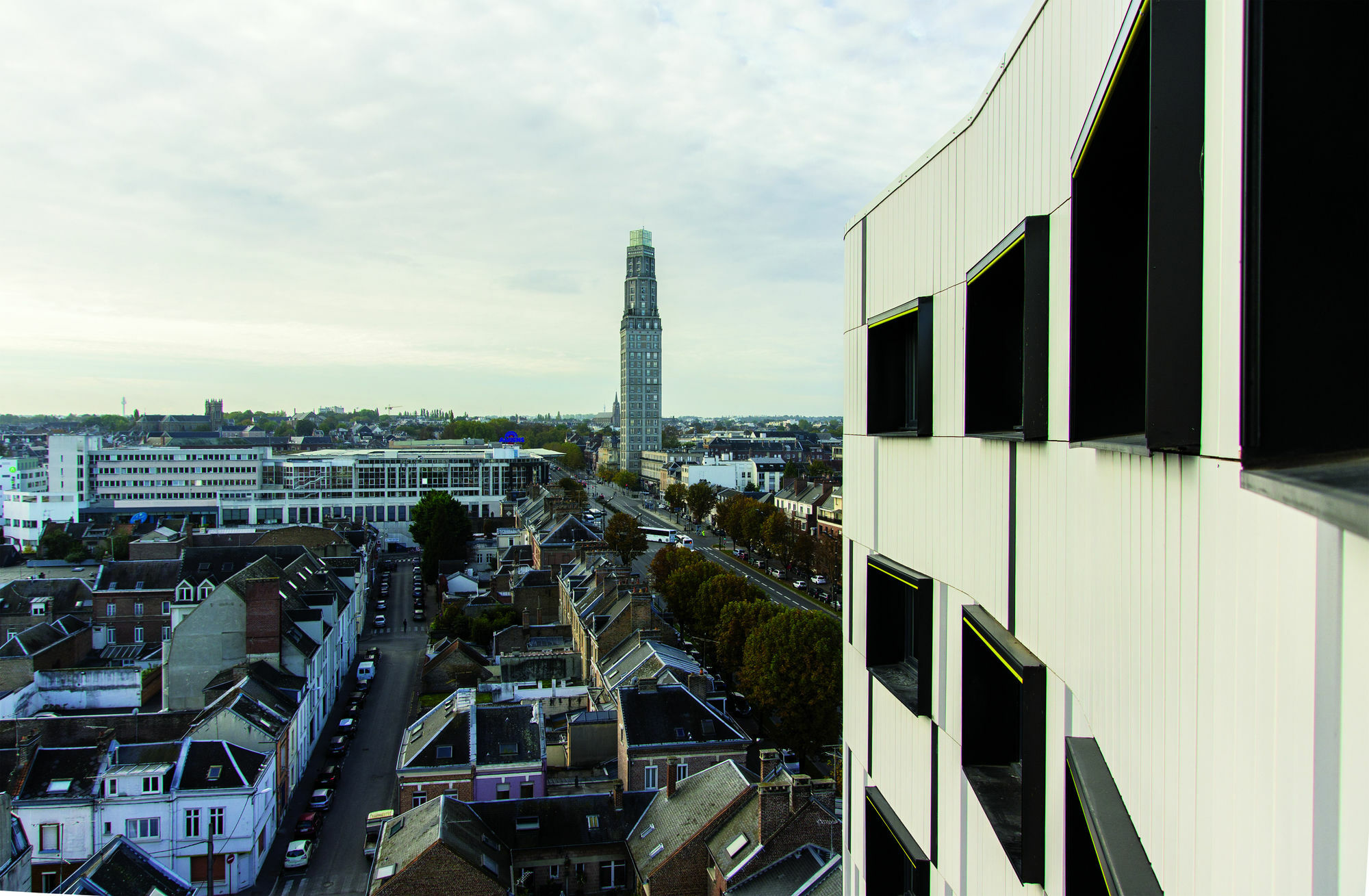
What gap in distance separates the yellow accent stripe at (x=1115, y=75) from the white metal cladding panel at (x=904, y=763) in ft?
15.2

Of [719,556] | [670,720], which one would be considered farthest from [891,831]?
[719,556]

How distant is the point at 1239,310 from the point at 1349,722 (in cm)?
111

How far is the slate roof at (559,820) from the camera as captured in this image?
23016 millimetres

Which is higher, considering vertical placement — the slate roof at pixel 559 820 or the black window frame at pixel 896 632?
the black window frame at pixel 896 632

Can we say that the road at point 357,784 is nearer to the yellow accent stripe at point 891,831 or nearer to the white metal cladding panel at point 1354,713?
the yellow accent stripe at point 891,831

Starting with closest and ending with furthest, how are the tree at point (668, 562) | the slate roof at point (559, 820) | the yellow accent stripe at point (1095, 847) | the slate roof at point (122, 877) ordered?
the yellow accent stripe at point (1095, 847)
the slate roof at point (122, 877)
the slate roof at point (559, 820)
the tree at point (668, 562)

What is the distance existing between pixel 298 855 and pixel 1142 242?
27.9m

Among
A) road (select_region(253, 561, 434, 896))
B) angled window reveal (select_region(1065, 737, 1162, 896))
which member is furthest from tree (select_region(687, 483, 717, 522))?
angled window reveal (select_region(1065, 737, 1162, 896))

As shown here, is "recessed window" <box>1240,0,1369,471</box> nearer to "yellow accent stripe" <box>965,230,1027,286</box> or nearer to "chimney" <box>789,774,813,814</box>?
"yellow accent stripe" <box>965,230,1027,286</box>

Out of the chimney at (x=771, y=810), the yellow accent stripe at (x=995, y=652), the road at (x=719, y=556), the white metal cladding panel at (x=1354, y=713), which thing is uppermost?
the white metal cladding panel at (x=1354, y=713)

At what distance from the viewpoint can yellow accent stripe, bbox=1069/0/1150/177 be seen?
308cm

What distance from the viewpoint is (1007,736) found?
5.94 m

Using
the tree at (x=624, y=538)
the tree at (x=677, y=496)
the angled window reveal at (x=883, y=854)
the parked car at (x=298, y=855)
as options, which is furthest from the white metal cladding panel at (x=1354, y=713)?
the tree at (x=677, y=496)

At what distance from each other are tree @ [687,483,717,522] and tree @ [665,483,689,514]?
4.13 m
